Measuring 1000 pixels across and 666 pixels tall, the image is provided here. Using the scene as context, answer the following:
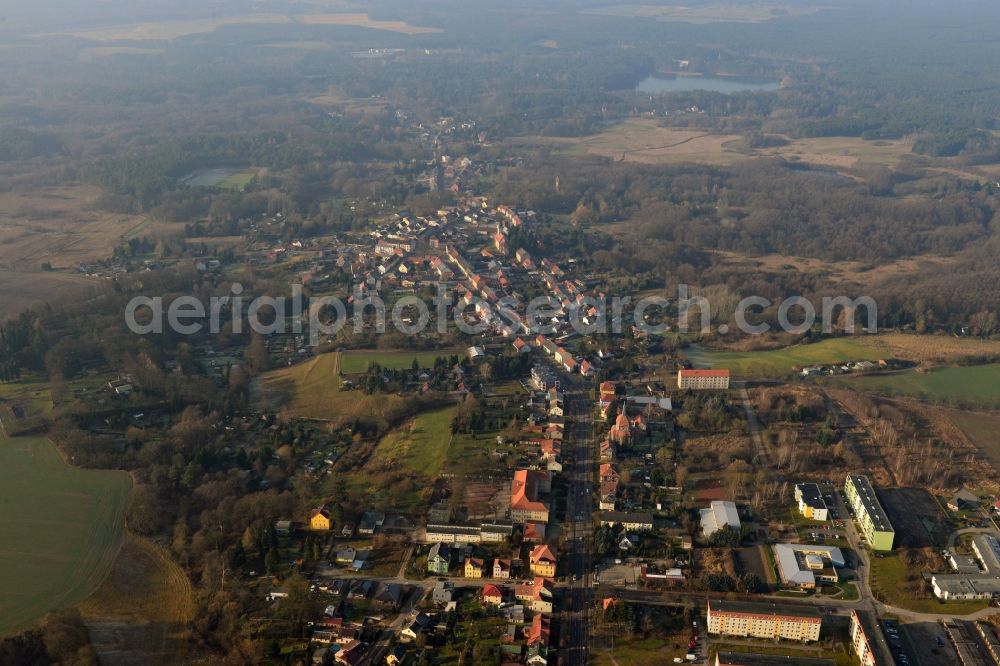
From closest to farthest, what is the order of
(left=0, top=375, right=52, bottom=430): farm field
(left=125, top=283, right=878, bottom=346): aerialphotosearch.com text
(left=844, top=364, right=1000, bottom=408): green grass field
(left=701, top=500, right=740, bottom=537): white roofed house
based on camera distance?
(left=701, top=500, right=740, bottom=537): white roofed house, (left=0, top=375, right=52, bottom=430): farm field, (left=844, top=364, right=1000, bottom=408): green grass field, (left=125, top=283, right=878, bottom=346): aerialphotosearch.com text

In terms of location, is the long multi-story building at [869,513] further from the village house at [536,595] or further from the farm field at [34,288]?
the farm field at [34,288]

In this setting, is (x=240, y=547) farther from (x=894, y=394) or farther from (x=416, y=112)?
(x=416, y=112)

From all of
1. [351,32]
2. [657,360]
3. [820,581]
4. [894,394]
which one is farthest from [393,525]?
[351,32]

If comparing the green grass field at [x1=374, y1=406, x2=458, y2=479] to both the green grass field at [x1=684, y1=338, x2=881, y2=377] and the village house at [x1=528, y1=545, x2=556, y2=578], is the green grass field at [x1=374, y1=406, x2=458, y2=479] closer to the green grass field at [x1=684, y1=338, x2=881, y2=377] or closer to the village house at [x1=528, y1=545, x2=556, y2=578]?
the village house at [x1=528, y1=545, x2=556, y2=578]

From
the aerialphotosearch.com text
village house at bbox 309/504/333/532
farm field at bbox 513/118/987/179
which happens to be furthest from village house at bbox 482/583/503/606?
farm field at bbox 513/118/987/179

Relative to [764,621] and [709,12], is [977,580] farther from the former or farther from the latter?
[709,12]
